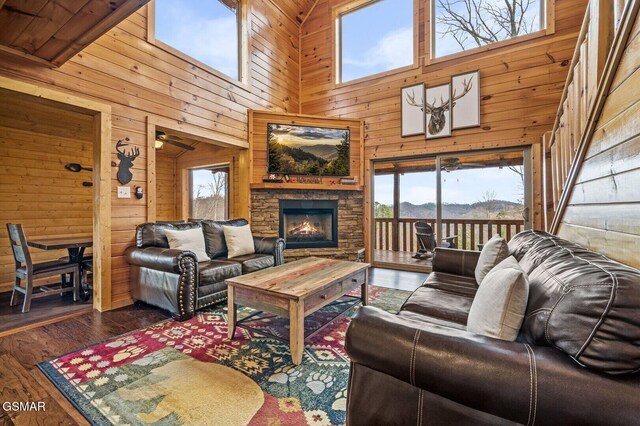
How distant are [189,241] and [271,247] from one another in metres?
1.03

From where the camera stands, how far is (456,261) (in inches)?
106

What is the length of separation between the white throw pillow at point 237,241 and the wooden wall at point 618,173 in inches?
129

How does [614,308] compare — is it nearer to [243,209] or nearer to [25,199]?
[243,209]

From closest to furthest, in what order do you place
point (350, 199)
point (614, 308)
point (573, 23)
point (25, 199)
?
point (614, 308) → point (573, 23) → point (25, 199) → point (350, 199)

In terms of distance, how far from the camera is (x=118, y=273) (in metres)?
3.17

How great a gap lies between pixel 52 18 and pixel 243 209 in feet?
10.5

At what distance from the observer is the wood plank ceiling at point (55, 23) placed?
1853mm

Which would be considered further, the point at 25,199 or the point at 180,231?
the point at 25,199

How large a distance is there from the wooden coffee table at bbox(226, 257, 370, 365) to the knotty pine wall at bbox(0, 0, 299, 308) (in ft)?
6.13

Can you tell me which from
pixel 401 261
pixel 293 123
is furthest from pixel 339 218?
pixel 293 123

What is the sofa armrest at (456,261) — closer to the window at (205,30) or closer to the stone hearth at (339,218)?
the stone hearth at (339,218)

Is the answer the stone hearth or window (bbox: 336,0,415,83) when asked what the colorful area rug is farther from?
window (bbox: 336,0,415,83)

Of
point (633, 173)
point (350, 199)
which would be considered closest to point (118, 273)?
point (350, 199)

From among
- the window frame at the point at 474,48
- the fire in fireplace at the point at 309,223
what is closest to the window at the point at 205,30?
the fire in fireplace at the point at 309,223
